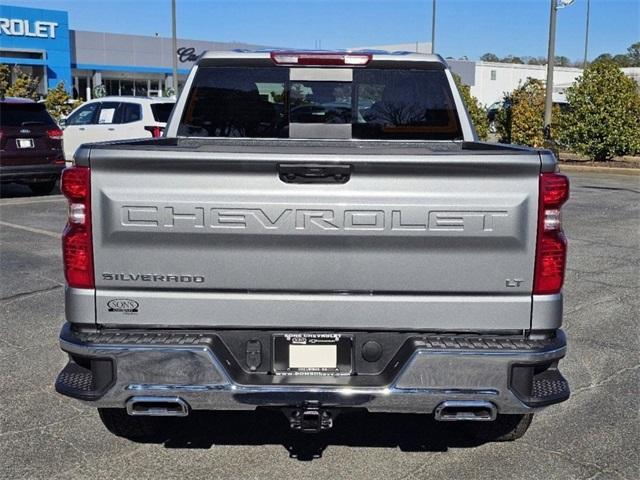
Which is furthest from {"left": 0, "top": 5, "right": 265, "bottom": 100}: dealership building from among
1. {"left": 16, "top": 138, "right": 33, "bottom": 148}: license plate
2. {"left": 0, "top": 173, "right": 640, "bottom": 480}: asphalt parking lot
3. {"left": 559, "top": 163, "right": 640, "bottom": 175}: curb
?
{"left": 0, "top": 173, "right": 640, "bottom": 480}: asphalt parking lot

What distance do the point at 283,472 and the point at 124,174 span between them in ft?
5.53

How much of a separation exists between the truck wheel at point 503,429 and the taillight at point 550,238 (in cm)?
108

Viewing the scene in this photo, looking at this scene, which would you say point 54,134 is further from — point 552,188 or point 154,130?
point 552,188

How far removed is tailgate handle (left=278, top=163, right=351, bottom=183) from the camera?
10.2 ft

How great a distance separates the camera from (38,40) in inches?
1658

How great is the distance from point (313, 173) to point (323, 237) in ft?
0.89

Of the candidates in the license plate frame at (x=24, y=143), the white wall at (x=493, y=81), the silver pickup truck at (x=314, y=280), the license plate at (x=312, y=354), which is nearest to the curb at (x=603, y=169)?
the license plate frame at (x=24, y=143)

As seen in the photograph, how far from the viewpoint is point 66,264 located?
323 cm

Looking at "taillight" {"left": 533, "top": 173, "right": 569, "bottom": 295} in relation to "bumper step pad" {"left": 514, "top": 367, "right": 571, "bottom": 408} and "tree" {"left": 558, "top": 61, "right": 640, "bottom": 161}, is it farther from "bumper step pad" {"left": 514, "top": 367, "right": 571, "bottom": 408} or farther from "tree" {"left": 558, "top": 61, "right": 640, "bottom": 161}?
"tree" {"left": 558, "top": 61, "right": 640, "bottom": 161}

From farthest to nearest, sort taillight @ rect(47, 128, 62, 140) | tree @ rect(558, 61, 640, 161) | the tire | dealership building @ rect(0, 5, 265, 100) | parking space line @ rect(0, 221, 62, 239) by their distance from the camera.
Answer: dealership building @ rect(0, 5, 265, 100), tree @ rect(558, 61, 640, 161), the tire, taillight @ rect(47, 128, 62, 140), parking space line @ rect(0, 221, 62, 239)

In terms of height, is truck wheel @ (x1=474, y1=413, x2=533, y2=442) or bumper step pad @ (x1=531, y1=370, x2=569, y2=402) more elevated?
bumper step pad @ (x1=531, y1=370, x2=569, y2=402)

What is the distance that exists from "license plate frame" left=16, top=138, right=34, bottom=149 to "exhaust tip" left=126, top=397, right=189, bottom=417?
446 inches

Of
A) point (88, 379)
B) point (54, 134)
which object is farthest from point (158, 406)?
point (54, 134)

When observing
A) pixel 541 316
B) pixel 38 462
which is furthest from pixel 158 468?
pixel 541 316
